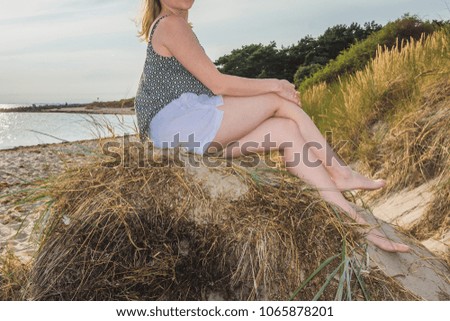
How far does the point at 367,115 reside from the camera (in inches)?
225

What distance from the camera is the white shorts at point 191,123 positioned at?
3033mm

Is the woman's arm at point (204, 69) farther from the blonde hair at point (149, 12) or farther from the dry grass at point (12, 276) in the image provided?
the dry grass at point (12, 276)

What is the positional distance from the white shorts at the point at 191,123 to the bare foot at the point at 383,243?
39.9 inches

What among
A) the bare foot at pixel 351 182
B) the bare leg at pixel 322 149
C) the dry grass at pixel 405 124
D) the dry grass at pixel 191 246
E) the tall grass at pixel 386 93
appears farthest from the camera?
the tall grass at pixel 386 93

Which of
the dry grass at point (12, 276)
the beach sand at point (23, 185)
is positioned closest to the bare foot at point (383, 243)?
the beach sand at point (23, 185)

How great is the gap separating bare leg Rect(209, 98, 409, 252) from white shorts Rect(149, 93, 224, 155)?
54 mm

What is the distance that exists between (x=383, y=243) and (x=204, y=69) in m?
1.34

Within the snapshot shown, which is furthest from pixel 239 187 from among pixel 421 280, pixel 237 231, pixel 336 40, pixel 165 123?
pixel 336 40

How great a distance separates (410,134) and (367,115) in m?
1.20

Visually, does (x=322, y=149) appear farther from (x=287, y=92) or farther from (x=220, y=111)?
(x=220, y=111)

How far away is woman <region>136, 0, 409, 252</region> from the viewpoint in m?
3.01

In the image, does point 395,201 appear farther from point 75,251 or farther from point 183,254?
point 75,251

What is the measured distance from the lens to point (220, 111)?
10.00 feet

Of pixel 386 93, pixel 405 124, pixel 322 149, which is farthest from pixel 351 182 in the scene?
pixel 386 93
